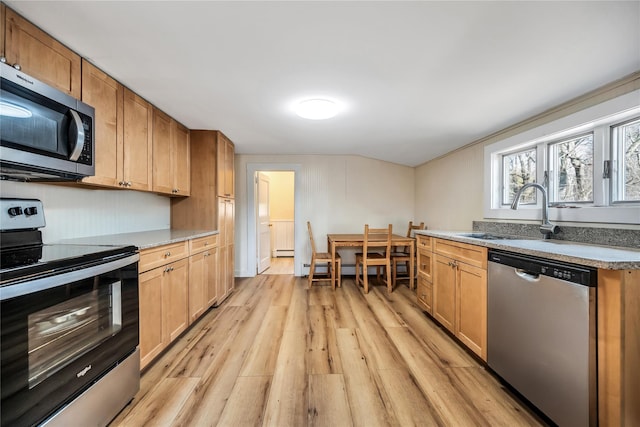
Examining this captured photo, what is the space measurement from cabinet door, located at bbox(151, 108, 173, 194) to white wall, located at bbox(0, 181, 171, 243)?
0.31 meters

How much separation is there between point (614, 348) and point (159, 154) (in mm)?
3294

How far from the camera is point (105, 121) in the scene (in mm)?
1824

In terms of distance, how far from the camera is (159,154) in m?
2.48

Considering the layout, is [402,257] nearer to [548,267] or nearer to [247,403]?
[548,267]

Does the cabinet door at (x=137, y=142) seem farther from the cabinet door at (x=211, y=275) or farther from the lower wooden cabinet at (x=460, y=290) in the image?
the lower wooden cabinet at (x=460, y=290)

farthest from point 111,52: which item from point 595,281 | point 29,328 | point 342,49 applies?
point 595,281

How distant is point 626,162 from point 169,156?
3673mm

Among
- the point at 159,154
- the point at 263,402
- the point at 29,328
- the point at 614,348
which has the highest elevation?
the point at 159,154

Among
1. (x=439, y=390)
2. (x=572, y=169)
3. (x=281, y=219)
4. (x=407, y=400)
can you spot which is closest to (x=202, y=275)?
(x=407, y=400)

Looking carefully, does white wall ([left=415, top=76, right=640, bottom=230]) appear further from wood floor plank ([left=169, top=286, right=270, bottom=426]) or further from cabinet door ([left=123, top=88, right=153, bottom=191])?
cabinet door ([left=123, top=88, right=153, bottom=191])

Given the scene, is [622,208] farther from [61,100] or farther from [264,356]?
[61,100]

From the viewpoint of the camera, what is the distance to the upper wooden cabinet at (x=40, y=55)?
1252 mm

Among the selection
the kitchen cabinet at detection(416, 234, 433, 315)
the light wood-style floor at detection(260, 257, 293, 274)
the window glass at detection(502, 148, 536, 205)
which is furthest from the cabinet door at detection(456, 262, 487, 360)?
the light wood-style floor at detection(260, 257, 293, 274)

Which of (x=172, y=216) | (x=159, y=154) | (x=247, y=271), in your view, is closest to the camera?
(x=159, y=154)
